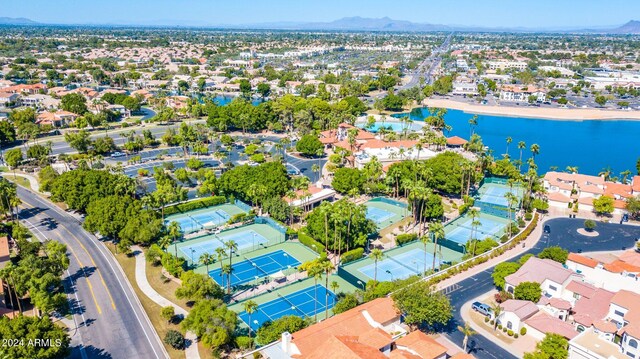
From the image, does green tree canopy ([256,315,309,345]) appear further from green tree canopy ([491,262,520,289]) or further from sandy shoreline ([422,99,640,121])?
sandy shoreline ([422,99,640,121])

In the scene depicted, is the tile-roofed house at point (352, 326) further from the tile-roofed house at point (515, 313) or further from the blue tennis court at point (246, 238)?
the blue tennis court at point (246, 238)

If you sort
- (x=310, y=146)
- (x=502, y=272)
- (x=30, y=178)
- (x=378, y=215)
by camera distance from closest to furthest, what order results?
(x=502, y=272)
(x=378, y=215)
(x=30, y=178)
(x=310, y=146)

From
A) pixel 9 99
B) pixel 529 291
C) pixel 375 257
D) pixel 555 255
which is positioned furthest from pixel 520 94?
pixel 9 99

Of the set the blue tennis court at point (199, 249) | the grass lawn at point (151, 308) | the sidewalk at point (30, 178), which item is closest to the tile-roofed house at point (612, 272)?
the grass lawn at point (151, 308)

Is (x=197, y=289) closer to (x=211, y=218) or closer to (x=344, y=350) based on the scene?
(x=344, y=350)

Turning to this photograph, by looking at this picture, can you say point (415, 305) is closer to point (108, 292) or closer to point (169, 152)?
point (108, 292)

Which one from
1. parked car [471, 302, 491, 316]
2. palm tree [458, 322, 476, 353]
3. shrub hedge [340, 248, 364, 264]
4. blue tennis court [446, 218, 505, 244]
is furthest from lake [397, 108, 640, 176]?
palm tree [458, 322, 476, 353]

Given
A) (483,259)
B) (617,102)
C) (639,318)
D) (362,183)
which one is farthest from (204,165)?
(617,102)
